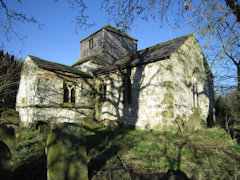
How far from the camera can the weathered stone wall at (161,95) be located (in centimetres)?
849

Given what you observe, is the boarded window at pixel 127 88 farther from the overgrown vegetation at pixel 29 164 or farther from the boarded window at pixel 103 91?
the overgrown vegetation at pixel 29 164

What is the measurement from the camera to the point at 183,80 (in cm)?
980

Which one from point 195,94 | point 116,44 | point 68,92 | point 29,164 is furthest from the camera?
point 116,44

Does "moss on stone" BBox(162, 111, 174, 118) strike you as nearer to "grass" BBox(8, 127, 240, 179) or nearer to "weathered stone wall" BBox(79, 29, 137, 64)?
"grass" BBox(8, 127, 240, 179)

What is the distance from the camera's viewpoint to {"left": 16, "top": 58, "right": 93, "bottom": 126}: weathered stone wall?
30.7 ft

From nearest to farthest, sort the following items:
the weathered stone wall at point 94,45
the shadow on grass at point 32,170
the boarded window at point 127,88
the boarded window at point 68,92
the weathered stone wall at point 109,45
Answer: the shadow on grass at point 32,170 < the boarded window at point 127,88 < the boarded window at point 68,92 < the weathered stone wall at point 109,45 < the weathered stone wall at point 94,45

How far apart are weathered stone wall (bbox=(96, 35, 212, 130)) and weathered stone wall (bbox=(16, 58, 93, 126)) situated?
1997 millimetres

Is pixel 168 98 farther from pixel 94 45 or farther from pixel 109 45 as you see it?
pixel 94 45

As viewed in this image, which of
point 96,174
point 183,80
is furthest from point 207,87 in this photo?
point 96,174

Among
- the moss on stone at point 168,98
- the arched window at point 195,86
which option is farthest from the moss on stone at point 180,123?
the arched window at point 195,86

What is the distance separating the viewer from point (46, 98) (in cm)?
967

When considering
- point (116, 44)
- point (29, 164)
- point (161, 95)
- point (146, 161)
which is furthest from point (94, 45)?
point (146, 161)

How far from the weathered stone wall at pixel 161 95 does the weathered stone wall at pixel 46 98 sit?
1997 millimetres

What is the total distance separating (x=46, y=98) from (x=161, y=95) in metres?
7.36
